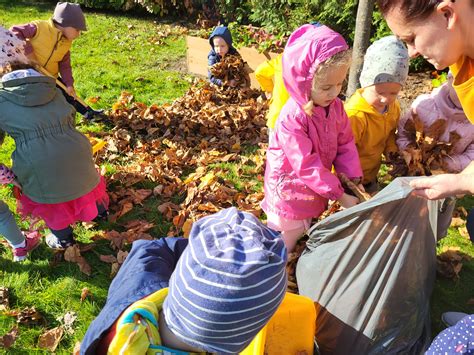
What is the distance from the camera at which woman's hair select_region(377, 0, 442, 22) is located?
1.33 m

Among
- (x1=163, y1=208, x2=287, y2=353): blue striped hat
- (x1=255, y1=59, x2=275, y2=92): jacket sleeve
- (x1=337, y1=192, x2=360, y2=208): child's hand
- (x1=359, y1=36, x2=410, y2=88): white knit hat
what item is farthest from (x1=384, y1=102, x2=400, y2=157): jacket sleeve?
(x1=163, y1=208, x2=287, y2=353): blue striped hat

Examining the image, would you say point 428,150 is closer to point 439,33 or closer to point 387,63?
point 387,63

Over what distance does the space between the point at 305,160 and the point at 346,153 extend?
1.38ft

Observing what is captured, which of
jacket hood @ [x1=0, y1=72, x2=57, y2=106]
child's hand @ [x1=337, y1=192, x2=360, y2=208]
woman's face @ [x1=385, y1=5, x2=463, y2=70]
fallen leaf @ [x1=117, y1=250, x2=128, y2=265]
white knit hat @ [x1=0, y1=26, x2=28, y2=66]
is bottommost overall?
fallen leaf @ [x1=117, y1=250, x2=128, y2=265]

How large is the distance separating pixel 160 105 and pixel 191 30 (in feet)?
11.9

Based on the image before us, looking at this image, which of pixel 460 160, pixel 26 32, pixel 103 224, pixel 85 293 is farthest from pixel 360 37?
pixel 85 293

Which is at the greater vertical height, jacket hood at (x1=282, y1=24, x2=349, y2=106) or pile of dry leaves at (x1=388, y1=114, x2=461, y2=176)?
jacket hood at (x1=282, y1=24, x2=349, y2=106)

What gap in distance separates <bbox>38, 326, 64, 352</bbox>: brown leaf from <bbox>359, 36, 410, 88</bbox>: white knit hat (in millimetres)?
2556

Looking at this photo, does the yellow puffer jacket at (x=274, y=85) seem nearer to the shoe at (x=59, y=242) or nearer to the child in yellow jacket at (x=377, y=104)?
the child in yellow jacket at (x=377, y=104)

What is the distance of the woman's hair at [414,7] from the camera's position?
1331 millimetres

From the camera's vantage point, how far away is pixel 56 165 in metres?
2.68

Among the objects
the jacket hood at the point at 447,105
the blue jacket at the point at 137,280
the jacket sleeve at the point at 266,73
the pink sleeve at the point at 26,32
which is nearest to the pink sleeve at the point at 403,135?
the jacket hood at the point at 447,105

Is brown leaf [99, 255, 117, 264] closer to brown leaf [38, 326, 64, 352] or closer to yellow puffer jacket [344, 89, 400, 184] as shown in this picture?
brown leaf [38, 326, 64, 352]

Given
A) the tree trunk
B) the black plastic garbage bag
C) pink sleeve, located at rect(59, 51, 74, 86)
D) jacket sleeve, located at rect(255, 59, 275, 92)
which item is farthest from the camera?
pink sleeve, located at rect(59, 51, 74, 86)
